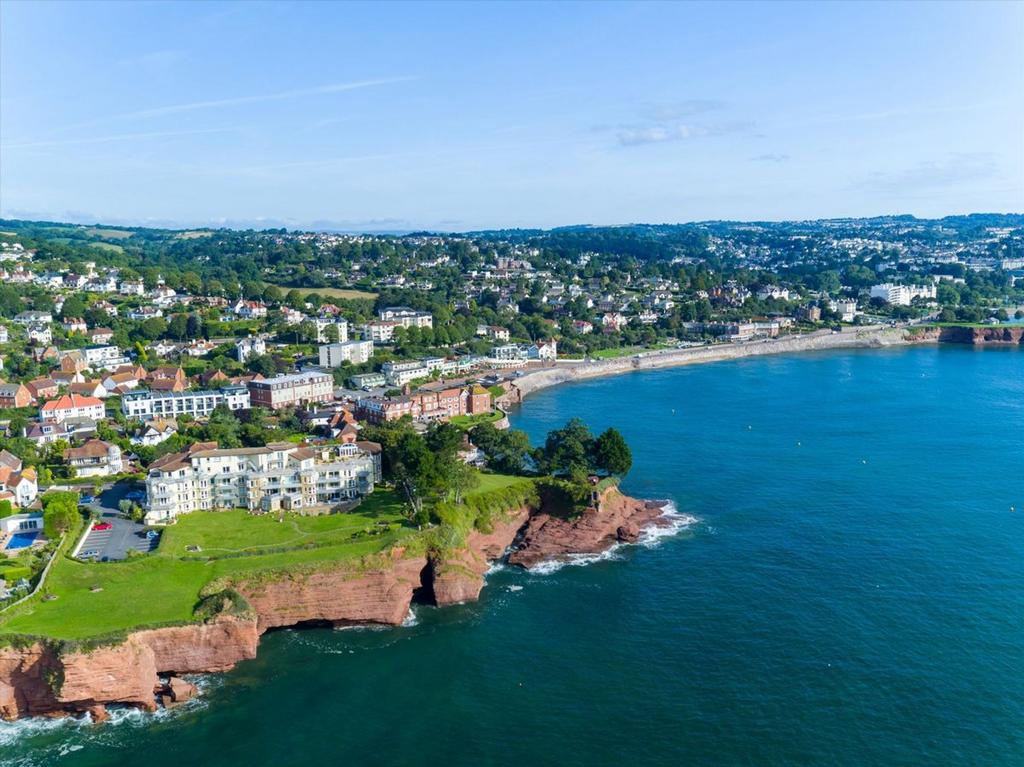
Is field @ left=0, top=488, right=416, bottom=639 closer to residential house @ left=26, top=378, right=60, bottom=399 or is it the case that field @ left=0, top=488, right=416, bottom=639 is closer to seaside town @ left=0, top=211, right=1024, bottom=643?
seaside town @ left=0, top=211, right=1024, bottom=643

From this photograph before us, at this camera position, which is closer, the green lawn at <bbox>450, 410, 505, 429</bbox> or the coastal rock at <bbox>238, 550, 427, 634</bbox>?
the coastal rock at <bbox>238, 550, 427, 634</bbox>

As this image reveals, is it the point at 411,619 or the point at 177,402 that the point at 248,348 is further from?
the point at 411,619

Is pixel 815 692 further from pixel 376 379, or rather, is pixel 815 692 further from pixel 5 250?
pixel 5 250

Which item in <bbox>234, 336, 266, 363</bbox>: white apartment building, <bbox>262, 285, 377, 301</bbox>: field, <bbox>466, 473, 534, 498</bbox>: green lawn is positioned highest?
<bbox>262, 285, 377, 301</bbox>: field

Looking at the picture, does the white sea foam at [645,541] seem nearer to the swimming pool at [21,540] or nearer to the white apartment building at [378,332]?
the swimming pool at [21,540]

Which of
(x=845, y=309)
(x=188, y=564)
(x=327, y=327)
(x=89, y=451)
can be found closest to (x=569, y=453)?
(x=188, y=564)

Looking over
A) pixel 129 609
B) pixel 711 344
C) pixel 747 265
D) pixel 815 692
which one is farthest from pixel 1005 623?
pixel 747 265

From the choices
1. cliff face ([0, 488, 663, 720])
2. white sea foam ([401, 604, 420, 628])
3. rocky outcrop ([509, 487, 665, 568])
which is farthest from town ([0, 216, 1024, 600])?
rocky outcrop ([509, 487, 665, 568])

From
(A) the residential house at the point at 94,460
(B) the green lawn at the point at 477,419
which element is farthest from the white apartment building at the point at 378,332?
(A) the residential house at the point at 94,460
